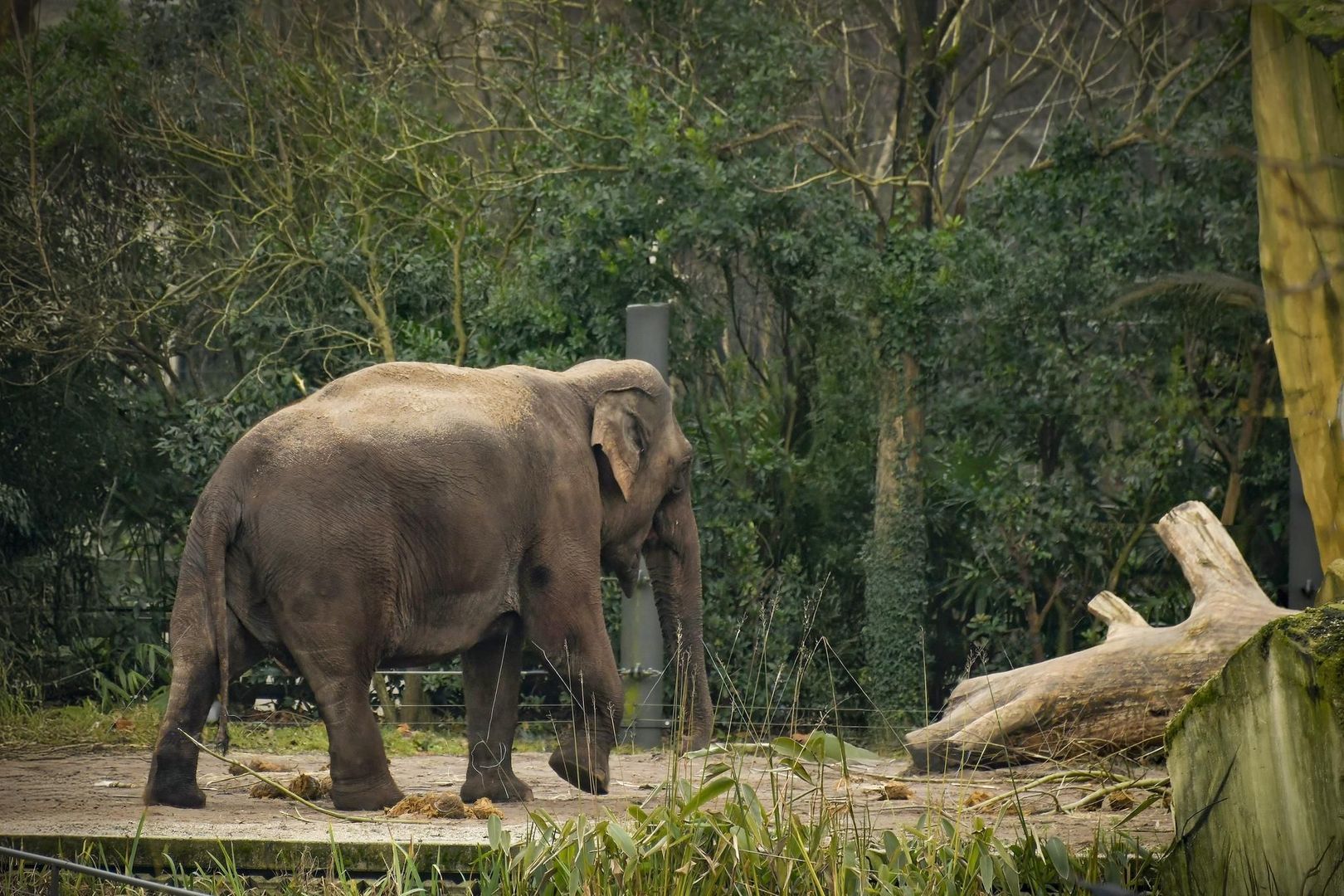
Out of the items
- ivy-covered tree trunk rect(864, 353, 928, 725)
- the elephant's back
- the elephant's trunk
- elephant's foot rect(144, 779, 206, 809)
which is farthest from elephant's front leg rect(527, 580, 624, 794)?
ivy-covered tree trunk rect(864, 353, 928, 725)

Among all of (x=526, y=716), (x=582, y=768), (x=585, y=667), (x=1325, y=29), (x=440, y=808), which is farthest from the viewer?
(x=526, y=716)

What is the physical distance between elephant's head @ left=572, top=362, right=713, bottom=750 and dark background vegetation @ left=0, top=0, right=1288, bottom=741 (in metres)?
3.09

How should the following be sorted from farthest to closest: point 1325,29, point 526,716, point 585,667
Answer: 1. point 526,716
2. point 1325,29
3. point 585,667

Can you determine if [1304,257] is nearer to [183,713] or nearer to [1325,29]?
[1325,29]

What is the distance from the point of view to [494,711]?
7.25 m

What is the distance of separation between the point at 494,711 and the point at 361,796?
0.89 m

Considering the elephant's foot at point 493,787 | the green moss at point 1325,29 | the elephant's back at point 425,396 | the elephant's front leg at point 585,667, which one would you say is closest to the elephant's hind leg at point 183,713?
the elephant's back at point 425,396

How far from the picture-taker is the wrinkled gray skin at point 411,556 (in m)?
6.46

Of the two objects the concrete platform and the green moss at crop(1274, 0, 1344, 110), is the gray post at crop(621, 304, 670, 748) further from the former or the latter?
the green moss at crop(1274, 0, 1344, 110)

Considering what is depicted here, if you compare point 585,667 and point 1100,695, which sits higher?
point 585,667

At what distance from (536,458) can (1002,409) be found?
555cm

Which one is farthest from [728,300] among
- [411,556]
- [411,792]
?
[411,556]

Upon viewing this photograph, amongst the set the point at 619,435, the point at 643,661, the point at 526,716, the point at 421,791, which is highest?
the point at 619,435

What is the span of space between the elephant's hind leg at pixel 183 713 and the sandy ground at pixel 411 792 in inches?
3.9
